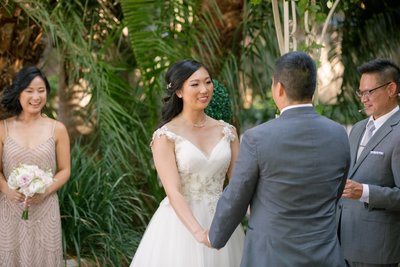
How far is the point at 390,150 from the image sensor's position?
14.6ft

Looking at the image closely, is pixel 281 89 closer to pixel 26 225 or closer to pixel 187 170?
pixel 187 170

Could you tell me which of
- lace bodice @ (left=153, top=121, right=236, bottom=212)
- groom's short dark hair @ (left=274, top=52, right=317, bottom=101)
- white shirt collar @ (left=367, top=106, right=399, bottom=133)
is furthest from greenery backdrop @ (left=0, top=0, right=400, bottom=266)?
groom's short dark hair @ (left=274, top=52, right=317, bottom=101)

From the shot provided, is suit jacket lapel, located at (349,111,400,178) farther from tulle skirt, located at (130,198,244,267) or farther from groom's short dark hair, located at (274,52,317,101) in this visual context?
Result: groom's short dark hair, located at (274,52,317,101)

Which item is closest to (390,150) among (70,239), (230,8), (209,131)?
(209,131)

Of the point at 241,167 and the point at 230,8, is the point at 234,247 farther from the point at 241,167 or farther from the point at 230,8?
the point at 230,8

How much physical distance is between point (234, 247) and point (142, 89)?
3.59 metres

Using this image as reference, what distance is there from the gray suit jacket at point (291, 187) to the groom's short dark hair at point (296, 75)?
0.25 feet

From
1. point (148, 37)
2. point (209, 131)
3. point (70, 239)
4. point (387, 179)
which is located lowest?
point (70, 239)

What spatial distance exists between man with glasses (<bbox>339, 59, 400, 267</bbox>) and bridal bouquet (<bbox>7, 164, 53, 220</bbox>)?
1.92 m

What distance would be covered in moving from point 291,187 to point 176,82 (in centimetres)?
128

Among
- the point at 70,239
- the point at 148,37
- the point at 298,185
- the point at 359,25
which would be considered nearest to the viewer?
A: the point at 298,185

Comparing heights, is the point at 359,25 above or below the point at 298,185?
above

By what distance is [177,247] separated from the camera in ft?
14.8

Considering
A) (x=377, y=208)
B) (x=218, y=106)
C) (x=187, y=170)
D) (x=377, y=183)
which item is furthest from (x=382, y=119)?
(x=187, y=170)
